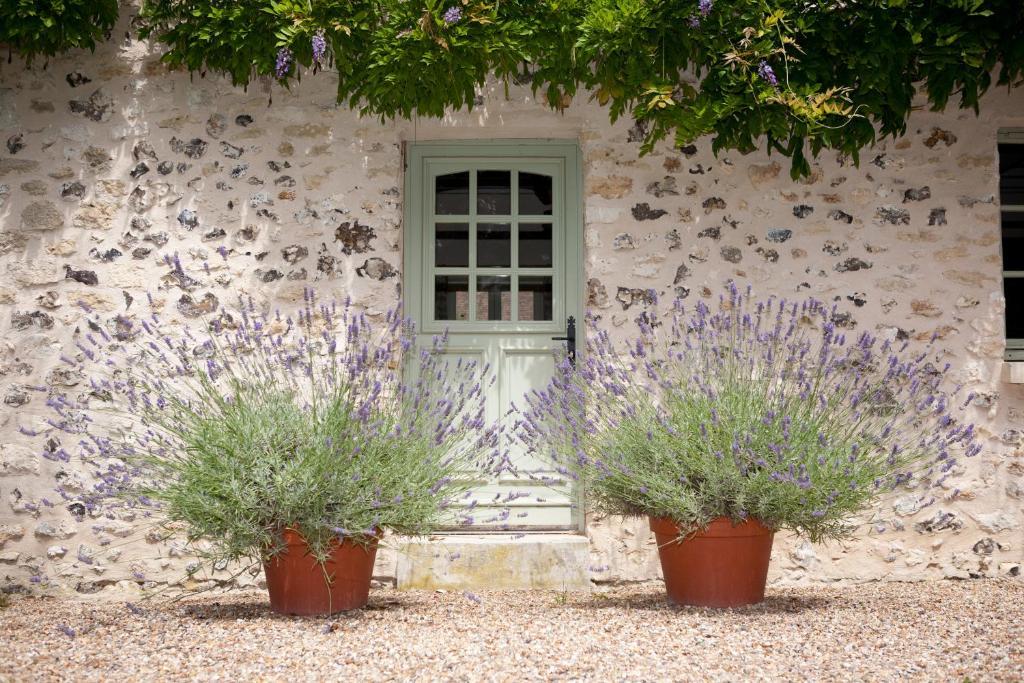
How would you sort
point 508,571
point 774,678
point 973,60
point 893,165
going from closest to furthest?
point 774,678
point 973,60
point 508,571
point 893,165

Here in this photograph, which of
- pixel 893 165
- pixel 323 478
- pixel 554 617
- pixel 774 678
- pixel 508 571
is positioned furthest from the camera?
pixel 893 165

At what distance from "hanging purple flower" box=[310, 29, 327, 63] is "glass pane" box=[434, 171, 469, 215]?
35.1 inches

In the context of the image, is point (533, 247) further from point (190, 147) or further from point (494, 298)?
point (190, 147)

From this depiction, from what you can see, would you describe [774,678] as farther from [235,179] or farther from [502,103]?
[235,179]

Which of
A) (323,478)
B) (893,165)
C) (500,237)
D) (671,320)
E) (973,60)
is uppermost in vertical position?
(973,60)

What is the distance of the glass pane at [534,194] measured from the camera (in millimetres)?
4602

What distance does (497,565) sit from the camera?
4160 mm

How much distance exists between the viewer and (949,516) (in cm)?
426

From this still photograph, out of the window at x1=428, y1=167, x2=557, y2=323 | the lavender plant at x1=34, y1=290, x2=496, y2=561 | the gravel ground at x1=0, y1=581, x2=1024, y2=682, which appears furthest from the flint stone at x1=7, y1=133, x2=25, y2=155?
the gravel ground at x1=0, y1=581, x2=1024, y2=682

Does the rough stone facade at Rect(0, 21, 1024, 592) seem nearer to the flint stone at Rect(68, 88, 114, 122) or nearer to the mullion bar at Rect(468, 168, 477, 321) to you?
the flint stone at Rect(68, 88, 114, 122)

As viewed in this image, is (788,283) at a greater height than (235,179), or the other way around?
(235,179)

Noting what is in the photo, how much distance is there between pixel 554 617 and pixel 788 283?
1944 mm

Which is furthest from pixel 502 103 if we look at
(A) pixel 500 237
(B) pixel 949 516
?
(B) pixel 949 516

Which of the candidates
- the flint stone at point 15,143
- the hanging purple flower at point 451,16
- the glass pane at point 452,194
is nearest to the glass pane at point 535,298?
the glass pane at point 452,194
